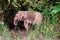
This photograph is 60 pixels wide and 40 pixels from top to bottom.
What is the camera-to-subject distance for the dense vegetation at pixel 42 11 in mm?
8141

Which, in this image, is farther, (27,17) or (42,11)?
(42,11)

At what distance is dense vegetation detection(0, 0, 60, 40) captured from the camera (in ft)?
26.7

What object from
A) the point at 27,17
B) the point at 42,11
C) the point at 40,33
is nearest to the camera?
the point at 40,33

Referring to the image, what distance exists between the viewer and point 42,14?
8.88m

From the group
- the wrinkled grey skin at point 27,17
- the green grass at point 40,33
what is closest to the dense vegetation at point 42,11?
the green grass at point 40,33

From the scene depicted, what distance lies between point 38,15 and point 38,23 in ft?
0.88

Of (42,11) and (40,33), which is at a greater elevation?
(42,11)

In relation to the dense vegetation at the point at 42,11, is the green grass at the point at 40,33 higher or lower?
lower

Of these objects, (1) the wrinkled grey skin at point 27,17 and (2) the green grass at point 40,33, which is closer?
(2) the green grass at point 40,33

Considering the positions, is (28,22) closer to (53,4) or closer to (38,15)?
(38,15)

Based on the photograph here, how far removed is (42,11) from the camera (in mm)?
9133

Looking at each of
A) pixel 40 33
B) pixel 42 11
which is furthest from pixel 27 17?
pixel 42 11

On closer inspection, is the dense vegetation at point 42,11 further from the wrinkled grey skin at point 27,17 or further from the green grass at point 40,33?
the wrinkled grey skin at point 27,17

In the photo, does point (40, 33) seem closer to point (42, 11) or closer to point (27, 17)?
point (27, 17)
